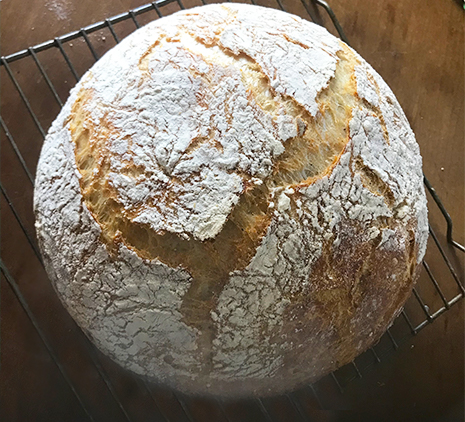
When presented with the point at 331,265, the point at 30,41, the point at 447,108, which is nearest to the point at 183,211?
the point at 331,265

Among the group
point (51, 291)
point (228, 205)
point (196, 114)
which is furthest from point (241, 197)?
point (51, 291)

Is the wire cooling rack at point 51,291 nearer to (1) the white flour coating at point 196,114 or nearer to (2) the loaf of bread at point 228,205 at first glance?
(2) the loaf of bread at point 228,205

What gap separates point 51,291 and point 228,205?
716 mm

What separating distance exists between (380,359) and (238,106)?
2.88 feet

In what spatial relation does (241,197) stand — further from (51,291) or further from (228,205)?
(51,291)

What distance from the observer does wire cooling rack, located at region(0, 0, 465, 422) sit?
138cm

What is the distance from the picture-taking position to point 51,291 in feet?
4.62

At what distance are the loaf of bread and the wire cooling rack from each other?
327mm

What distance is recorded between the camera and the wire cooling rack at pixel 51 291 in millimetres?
1377

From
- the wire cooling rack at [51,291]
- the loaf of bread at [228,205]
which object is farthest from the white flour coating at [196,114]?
the wire cooling rack at [51,291]

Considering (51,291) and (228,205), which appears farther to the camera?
(51,291)

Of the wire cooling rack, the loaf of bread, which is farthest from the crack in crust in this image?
the wire cooling rack

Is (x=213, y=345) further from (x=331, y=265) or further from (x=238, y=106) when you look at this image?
(x=238, y=106)

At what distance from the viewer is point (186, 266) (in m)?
0.97
